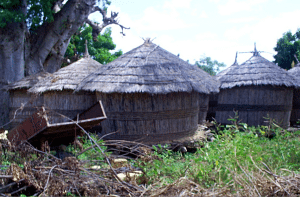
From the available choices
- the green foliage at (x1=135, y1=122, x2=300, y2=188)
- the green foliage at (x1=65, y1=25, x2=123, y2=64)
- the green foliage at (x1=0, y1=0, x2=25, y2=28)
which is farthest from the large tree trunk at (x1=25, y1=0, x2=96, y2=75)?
the green foliage at (x1=135, y1=122, x2=300, y2=188)

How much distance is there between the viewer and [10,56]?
1048cm

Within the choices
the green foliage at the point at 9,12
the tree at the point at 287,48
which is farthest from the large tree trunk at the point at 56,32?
the tree at the point at 287,48

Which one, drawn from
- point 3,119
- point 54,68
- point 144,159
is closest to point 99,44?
point 54,68

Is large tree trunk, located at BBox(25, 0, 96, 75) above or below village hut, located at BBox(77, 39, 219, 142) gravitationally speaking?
above

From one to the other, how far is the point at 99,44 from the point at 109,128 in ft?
51.3

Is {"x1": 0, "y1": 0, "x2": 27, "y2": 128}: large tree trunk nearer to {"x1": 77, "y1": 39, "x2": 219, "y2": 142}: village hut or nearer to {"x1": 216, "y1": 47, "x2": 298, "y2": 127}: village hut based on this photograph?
{"x1": 77, "y1": 39, "x2": 219, "y2": 142}: village hut

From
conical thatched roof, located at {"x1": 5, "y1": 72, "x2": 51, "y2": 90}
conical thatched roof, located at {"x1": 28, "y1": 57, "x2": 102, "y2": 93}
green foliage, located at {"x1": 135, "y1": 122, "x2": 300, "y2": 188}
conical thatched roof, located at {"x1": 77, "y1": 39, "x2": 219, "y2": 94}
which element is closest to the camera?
green foliage, located at {"x1": 135, "y1": 122, "x2": 300, "y2": 188}

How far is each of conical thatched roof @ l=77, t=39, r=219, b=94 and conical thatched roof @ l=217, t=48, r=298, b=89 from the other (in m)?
1.89

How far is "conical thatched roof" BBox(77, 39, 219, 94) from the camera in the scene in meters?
6.18

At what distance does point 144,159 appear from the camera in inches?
157

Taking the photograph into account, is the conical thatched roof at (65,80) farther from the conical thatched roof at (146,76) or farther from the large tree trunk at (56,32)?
the large tree trunk at (56,32)

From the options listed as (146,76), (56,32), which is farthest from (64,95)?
(56,32)

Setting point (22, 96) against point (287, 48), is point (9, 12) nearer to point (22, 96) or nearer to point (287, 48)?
point (22, 96)

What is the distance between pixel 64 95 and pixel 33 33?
5.62 metres
